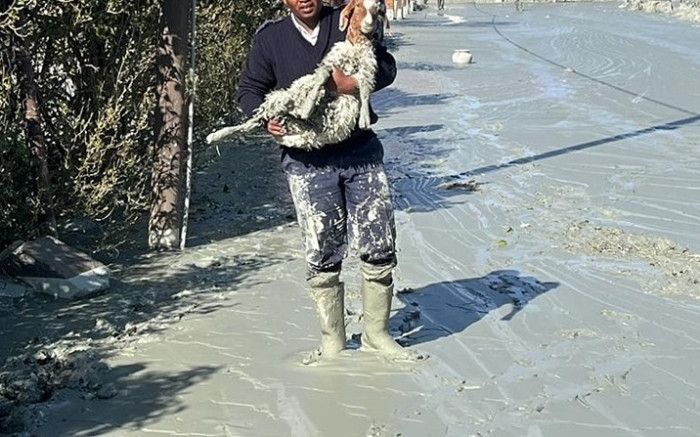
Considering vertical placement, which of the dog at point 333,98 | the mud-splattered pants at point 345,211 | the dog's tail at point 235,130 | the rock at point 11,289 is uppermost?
the dog at point 333,98

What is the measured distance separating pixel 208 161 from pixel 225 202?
1503 mm

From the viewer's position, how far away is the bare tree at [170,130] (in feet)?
22.6

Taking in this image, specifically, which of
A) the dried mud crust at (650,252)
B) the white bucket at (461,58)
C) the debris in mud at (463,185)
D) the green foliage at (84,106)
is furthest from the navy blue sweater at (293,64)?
the white bucket at (461,58)

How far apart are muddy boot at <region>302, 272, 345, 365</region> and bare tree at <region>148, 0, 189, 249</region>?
7.84ft

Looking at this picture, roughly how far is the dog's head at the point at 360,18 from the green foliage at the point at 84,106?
2.20 meters

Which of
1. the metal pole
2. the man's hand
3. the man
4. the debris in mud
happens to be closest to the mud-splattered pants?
the man

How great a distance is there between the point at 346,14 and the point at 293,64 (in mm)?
354

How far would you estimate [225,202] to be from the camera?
28.3ft

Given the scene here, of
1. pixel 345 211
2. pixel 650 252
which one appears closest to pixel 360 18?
pixel 345 211

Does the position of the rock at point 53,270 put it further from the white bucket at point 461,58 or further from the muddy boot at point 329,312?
the white bucket at point 461,58

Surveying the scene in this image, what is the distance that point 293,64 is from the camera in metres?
4.70

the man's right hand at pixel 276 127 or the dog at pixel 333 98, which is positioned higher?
the dog at pixel 333 98

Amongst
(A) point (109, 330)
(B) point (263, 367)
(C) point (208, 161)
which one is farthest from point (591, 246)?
(C) point (208, 161)

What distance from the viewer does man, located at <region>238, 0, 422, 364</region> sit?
471cm
